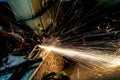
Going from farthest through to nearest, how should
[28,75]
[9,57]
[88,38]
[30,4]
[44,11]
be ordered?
[88,38] → [44,11] → [30,4] → [9,57] → [28,75]

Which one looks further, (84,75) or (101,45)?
(101,45)

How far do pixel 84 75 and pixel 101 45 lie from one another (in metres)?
1.90

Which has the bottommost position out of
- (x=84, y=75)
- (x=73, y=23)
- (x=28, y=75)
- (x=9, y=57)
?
(x=84, y=75)

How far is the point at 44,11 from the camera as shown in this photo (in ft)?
28.1

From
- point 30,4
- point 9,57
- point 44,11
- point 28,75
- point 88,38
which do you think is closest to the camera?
point 28,75

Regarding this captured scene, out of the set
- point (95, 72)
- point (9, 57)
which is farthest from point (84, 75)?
point (9, 57)

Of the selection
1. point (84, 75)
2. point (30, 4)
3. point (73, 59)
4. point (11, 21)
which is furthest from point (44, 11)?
point (84, 75)

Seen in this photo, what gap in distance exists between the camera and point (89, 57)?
8047 millimetres

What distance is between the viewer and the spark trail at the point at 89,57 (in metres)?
7.40

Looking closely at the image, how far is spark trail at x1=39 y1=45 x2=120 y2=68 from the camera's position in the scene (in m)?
7.40

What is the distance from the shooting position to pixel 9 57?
24.3 feet

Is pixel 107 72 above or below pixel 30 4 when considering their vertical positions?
below

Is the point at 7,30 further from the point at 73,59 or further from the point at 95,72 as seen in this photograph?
the point at 95,72

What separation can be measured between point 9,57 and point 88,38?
3507 mm
